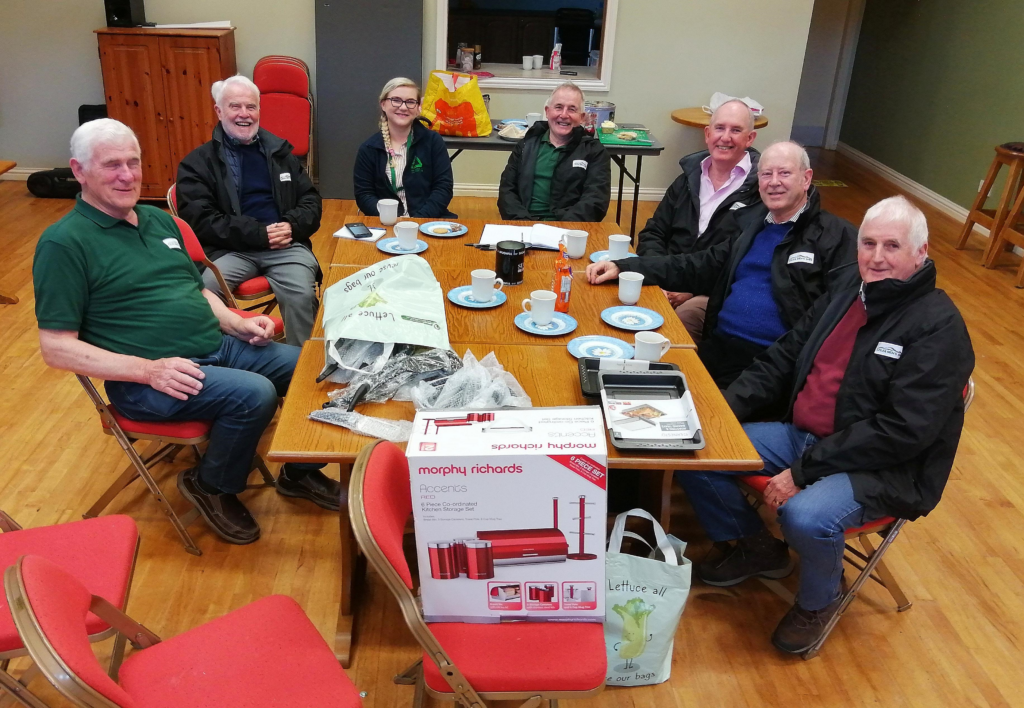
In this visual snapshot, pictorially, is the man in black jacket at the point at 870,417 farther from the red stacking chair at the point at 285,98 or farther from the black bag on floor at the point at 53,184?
the black bag on floor at the point at 53,184

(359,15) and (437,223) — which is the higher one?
(359,15)

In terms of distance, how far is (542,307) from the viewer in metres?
2.47

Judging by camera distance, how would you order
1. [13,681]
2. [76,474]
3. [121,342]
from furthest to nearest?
[76,474], [121,342], [13,681]

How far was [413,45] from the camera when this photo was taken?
19.1ft

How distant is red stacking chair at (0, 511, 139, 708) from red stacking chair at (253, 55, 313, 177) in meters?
4.21

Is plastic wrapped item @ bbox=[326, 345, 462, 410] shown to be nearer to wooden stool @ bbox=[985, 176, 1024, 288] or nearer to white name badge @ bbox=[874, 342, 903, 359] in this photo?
white name badge @ bbox=[874, 342, 903, 359]

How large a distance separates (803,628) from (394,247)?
1.91m

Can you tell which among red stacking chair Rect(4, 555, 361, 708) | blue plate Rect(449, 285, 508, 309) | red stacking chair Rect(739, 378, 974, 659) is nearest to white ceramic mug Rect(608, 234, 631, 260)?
blue plate Rect(449, 285, 508, 309)

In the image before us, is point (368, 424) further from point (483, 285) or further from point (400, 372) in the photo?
point (483, 285)

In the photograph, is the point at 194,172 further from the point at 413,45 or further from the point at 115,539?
the point at 413,45

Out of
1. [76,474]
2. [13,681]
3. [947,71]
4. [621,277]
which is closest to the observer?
[13,681]

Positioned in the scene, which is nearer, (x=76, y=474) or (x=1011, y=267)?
(x=76, y=474)

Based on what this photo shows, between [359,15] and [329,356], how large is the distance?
14.2 ft

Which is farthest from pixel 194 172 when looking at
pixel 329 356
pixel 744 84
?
pixel 744 84
